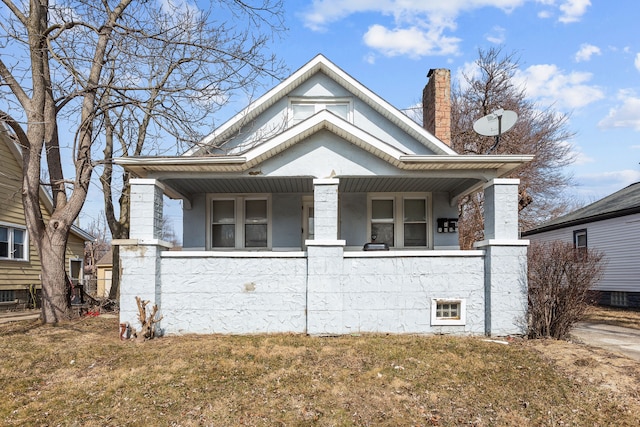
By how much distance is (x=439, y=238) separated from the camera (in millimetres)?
10633

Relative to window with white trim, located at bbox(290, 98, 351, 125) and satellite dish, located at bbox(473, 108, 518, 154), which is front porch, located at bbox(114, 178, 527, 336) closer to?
satellite dish, located at bbox(473, 108, 518, 154)

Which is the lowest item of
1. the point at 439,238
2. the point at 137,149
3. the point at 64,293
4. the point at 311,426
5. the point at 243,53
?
the point at 311,426

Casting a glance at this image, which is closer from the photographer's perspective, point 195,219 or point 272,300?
point 272,300

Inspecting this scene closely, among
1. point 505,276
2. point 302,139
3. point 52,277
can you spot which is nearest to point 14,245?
point 52,277

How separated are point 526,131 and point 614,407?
2094 centimetres

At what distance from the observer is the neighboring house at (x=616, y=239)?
14.9m

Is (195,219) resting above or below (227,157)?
below

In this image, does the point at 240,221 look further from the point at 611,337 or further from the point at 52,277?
the point at 611,337

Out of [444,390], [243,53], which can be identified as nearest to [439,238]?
[444,390]

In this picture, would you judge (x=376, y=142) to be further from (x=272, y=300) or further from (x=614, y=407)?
(x=614, y=407)

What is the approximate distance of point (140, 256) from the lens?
7.88m

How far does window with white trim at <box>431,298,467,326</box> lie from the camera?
26.4 feet

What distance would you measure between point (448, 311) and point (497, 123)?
4.15m

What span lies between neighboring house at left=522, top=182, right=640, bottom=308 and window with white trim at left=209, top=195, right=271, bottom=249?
11223mm
